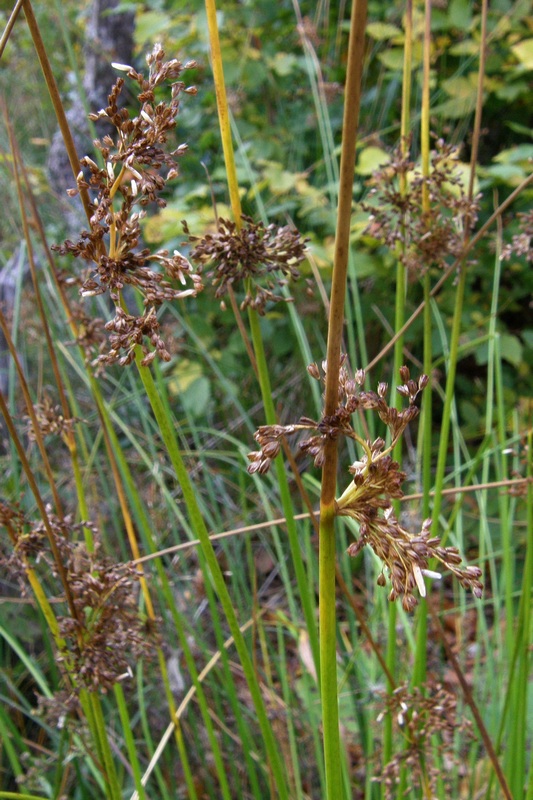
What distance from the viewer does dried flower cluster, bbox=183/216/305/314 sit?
1.73 ft

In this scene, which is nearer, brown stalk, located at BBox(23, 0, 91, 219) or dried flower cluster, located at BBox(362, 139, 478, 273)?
brown stalk, located at BBox(23, 0, 91, 219)

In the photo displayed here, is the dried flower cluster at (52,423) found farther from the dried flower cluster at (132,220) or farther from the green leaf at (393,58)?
the green leaf at (393,58)

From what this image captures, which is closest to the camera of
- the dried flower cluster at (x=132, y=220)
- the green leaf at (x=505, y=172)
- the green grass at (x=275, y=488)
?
the dried flower cluster at (x=132, y=220)

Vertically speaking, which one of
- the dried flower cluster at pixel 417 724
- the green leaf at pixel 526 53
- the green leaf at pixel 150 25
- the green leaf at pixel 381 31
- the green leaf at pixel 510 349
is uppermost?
the green leaf at pixel 150 25

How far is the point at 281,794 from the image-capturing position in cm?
56

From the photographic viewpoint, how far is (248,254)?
1.76 ft

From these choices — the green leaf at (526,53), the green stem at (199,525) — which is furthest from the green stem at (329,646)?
the green leaf at (526,53)

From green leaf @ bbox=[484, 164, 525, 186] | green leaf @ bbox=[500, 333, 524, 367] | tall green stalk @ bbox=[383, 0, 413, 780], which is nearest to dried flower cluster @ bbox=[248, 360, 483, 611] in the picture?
tall green stalk @ bbox=[383, 0, 413, 780]

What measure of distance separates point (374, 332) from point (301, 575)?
160 centimetres

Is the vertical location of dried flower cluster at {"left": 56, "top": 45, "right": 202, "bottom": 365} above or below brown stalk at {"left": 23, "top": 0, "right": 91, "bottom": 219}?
below

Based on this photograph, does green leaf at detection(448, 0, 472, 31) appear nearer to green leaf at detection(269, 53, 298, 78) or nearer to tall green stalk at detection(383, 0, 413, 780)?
green leaf at detection(269, 53, 298, 78)

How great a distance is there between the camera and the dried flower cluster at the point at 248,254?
53cm

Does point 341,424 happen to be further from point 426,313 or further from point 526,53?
point 526,53

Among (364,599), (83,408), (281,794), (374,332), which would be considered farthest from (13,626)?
(374,332)
